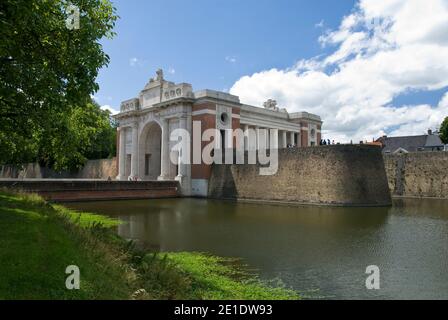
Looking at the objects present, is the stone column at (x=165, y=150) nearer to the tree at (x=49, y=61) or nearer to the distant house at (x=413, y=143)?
the tree at (x=49, y=61)

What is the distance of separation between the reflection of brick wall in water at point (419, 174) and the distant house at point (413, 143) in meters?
31.8

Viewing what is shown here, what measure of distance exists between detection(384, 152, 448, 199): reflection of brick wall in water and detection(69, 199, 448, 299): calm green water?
48.6ft

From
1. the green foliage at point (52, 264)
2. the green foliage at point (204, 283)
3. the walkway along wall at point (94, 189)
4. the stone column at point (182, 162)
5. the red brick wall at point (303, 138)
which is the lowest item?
the green foliage at point (204, 283)

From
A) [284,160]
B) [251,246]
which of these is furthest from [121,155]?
[251,246]

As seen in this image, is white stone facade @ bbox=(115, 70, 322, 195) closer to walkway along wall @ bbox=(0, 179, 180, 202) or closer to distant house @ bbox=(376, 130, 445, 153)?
walkway along wall @ bbox=(0, 179, 180, 202)

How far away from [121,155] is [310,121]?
28622mm

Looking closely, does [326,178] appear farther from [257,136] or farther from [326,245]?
[257,136]

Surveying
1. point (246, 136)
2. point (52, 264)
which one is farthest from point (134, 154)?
point (52, 264)

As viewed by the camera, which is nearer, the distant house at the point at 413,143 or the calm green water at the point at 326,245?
the calm green water at the point at 326,245

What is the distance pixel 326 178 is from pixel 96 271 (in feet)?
79.1

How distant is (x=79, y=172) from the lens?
220 ft

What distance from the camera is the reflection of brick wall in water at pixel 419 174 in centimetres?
3316

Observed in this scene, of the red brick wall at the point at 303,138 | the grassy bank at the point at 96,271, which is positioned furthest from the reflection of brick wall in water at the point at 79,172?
the grassy bank at the point at 96,271
